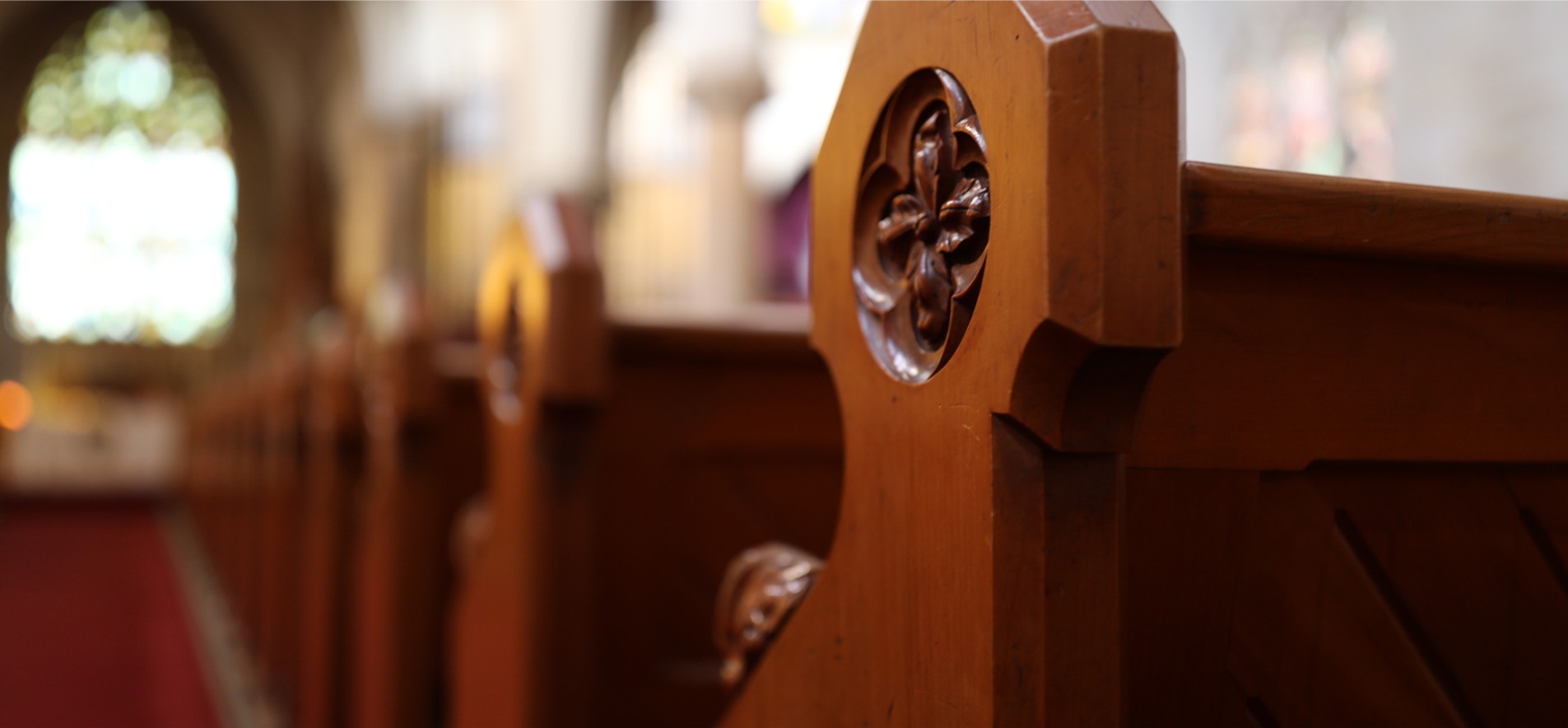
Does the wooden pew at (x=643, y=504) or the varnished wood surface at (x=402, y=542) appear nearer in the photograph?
Result: the wooden pew at (x=643, y=504)

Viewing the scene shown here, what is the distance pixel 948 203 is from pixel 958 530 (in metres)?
0.16

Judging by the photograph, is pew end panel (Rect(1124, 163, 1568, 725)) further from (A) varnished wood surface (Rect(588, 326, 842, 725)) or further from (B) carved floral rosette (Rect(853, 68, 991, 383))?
(A) varnished wood surface (Rect(588, 326, 842, 725))

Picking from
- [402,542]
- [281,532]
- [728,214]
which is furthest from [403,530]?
[728,214]

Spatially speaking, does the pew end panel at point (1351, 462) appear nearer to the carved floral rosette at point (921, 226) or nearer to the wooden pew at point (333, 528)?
the carved floral rosette at point (921, 226)

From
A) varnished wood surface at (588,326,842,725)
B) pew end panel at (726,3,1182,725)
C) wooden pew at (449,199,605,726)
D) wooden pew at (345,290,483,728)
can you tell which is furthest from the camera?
wooden pew at (345,290,483,728)

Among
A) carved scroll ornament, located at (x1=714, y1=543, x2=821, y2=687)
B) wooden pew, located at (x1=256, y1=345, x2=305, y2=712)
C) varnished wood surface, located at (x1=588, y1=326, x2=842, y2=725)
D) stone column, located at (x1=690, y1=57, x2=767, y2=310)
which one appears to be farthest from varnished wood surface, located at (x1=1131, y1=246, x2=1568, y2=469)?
stone column, located at (x1=690, y1=57, x2=767, y2=310)

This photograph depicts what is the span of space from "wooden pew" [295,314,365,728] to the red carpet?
1.75ft

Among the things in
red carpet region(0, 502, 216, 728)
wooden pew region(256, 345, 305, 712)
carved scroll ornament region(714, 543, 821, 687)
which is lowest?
red carpet region(0, 502, 216, 728)

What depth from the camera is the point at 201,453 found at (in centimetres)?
759

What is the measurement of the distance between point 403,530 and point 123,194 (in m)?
14.2

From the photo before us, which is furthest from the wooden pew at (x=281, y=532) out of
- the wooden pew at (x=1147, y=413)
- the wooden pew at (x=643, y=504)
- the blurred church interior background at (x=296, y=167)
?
the blurred church interior background at (x=296, y=167)

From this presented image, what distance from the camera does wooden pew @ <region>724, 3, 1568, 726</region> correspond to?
561 millimetres

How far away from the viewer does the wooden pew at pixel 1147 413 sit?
561 mm

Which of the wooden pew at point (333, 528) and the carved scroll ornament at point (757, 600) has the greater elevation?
the carved scroll ornament at point (757, 600)
